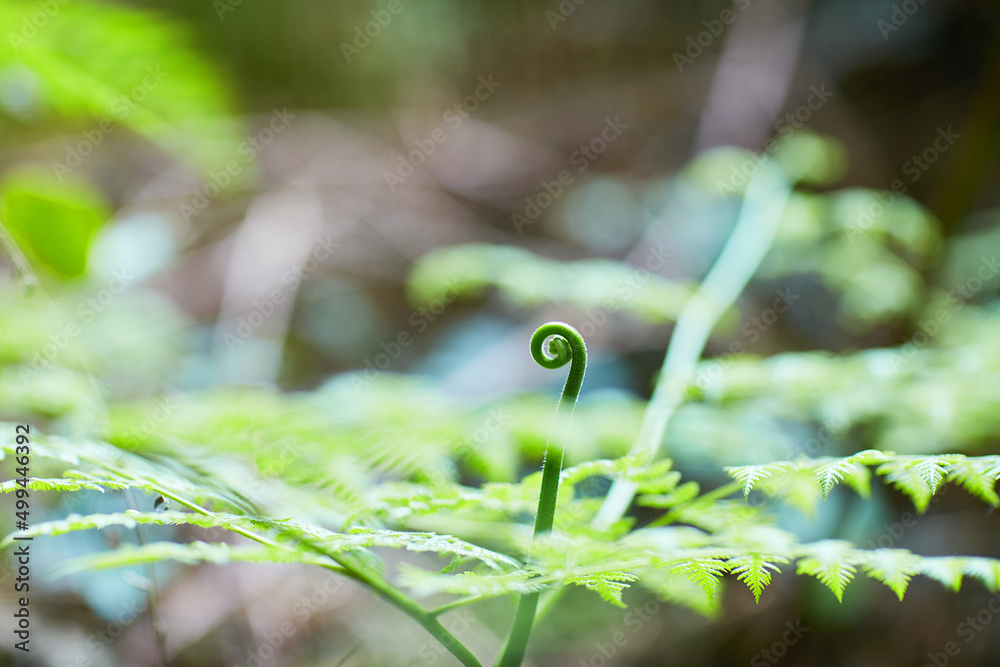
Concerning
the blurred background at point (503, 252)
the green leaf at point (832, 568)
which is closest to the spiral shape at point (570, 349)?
the green leaf at point (832, 568)

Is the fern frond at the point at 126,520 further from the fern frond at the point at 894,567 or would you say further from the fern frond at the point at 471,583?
the fern frond at the point at 894,567

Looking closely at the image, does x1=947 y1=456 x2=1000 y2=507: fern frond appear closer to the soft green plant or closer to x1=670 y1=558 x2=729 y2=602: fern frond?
the soft green plant

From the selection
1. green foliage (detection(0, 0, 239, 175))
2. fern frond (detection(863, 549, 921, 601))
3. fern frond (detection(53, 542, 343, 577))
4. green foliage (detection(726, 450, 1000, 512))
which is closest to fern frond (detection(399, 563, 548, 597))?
fern frond (detection(53, 542, 343, 577))

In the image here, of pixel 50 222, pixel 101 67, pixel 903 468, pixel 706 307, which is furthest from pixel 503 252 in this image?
pixel 903 468

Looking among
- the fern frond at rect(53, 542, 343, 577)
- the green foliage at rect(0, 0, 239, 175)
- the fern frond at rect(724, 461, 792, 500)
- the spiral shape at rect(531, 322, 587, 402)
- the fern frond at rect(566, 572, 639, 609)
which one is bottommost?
the fern frond at rect(53, 542, 343, 577)

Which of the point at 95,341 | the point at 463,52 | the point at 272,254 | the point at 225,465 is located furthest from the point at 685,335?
the point at 463,52

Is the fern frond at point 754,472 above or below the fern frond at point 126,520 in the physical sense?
above
